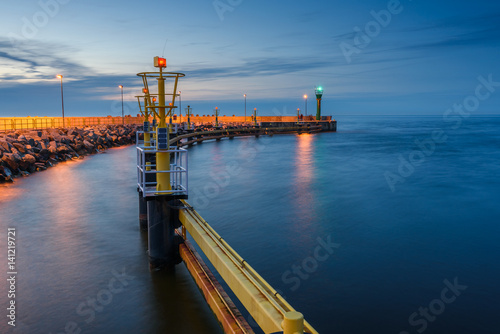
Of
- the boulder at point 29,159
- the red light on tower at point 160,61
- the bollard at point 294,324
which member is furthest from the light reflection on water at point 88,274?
the boulder at point 29,159

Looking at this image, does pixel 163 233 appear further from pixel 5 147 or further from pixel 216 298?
pixel 5 147

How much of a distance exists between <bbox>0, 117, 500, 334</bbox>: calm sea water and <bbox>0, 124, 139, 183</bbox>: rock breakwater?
4.14ft

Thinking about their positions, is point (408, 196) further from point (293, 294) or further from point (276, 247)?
point (293, 294)

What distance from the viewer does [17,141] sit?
28.1 meters

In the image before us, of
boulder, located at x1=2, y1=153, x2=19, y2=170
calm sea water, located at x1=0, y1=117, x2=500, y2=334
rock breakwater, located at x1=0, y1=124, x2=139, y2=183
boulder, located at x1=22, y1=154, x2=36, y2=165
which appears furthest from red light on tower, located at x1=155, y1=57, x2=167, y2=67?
boulder, located at x1=22, y1=154, x2=36, y2=165

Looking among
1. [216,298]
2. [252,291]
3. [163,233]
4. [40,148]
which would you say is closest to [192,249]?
[163,233]

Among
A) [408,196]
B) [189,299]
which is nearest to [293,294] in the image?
[189,299]

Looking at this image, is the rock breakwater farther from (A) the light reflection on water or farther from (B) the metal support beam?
(B) the metal support beam

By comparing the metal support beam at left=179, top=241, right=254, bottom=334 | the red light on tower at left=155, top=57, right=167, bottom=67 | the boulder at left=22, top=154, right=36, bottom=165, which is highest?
the red light on tower at left=155, top=57, right=167, bottom=67

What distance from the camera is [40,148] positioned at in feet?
99.7

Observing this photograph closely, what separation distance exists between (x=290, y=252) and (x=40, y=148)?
24.9 metres

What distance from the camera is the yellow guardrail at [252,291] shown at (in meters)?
3.90

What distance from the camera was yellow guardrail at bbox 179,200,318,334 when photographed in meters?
3.90

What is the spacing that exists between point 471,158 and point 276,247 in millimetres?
40695
